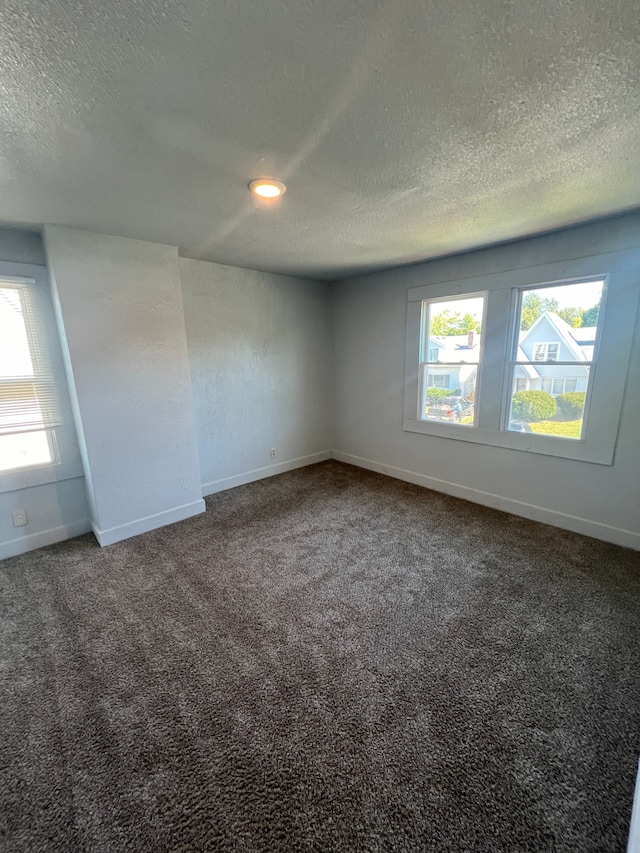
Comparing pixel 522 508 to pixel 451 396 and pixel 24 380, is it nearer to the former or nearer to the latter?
pixel 451 396

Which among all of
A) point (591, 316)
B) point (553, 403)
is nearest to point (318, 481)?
point (553, 403)

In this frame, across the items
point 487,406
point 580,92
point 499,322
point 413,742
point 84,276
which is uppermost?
point 580,92

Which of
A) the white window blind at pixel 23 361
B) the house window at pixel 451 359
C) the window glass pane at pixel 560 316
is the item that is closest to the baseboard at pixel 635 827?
the window glass pane at pixel 560 316

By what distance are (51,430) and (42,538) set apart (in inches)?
35.5

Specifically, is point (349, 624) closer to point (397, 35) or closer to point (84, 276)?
point (397, 35)

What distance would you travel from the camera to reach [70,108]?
1260mm

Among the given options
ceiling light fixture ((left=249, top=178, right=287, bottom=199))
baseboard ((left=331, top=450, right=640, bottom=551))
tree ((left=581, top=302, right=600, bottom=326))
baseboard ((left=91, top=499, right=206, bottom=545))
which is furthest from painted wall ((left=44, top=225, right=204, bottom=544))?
tree ((left=581, top=302, right=600, bottom=326))

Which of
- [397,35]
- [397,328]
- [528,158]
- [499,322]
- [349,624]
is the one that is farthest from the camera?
[397,328]

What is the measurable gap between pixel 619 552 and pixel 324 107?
3409mm

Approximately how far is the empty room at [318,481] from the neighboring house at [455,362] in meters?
0.05

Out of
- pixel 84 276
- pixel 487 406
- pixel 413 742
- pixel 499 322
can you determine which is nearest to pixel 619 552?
pixel 487 406

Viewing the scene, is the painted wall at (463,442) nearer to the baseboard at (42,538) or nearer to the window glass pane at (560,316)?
the window glass pane at (560,316)

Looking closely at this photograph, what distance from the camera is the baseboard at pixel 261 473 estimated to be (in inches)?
152

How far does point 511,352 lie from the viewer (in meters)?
3.10
